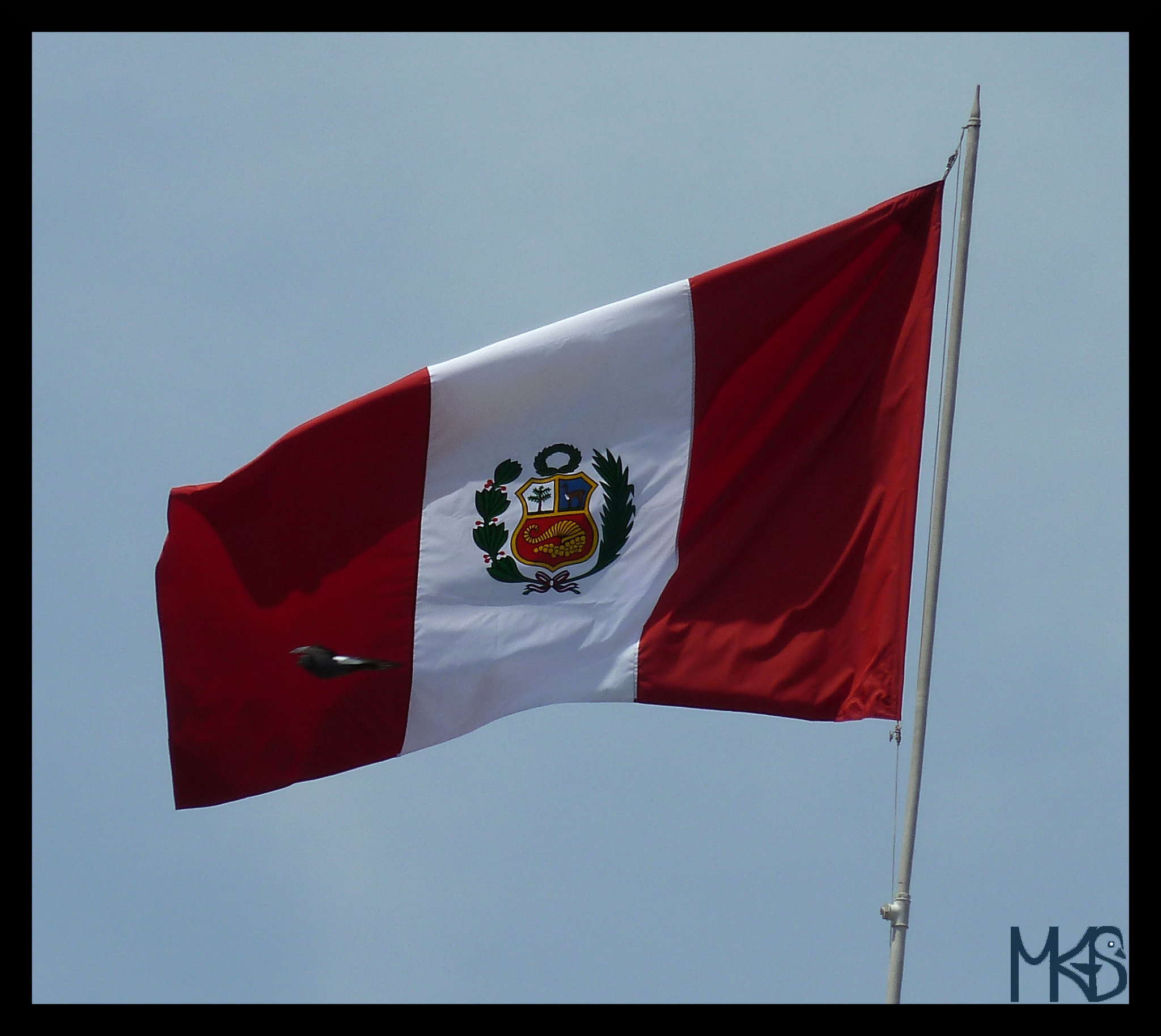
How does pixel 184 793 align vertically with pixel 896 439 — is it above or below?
below

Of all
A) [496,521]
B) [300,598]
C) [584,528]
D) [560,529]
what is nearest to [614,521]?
[584,528]

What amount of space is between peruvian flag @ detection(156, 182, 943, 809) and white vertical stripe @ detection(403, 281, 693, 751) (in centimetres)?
2

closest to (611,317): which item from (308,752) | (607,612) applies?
(607,612)

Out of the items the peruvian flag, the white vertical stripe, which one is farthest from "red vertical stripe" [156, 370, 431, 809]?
the white vertical stripe

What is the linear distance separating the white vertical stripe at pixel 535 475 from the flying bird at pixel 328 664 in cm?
62

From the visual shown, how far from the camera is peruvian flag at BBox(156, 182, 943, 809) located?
2038 cm

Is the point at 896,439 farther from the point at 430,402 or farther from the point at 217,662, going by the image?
the point at 217,662

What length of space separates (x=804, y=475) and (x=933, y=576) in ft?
8.93

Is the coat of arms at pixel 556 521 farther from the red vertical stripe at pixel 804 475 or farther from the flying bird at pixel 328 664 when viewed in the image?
the flying bird at pixel 328 664

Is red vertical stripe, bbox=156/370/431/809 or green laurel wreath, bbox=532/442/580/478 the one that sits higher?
green laurel wreath, bbox=532/442/580/478

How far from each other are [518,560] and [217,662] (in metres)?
2.97

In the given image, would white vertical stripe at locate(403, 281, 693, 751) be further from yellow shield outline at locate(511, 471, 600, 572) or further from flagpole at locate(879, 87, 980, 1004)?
flagpole at locate(879, 87, 980, 1004)

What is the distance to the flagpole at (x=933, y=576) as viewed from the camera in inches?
707

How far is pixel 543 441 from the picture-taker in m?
21.2
